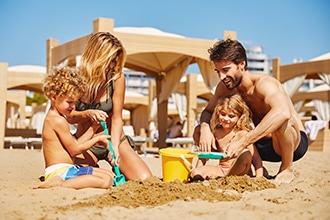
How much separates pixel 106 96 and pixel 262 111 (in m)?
1.39

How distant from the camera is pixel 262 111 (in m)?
4.03

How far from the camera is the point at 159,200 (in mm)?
2740

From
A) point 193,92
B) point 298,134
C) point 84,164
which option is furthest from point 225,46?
point 193,92

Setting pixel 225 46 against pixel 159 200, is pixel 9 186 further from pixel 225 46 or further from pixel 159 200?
pixel 225 46

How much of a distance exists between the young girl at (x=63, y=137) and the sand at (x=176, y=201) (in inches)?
10.4

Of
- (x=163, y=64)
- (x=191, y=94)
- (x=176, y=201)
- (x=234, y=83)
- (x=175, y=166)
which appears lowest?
(x=176, y=201)

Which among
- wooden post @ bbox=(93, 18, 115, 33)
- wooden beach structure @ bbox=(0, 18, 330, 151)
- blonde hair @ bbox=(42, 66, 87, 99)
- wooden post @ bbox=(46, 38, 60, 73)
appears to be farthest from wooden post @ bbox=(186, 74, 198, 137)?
blonde hair @ bbox=(42, 66, 87, 99)

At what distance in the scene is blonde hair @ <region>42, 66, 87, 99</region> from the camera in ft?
11.6

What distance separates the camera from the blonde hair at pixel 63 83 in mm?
3549

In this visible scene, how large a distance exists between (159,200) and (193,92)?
13031mm

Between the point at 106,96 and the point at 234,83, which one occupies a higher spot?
the point at 234,83

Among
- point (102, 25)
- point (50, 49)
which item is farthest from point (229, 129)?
point (50, 49)

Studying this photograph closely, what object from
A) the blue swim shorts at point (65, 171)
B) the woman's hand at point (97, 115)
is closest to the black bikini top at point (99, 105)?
the woman's hand at point (97, 115)

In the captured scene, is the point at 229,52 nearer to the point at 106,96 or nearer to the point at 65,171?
the point at 106,96
